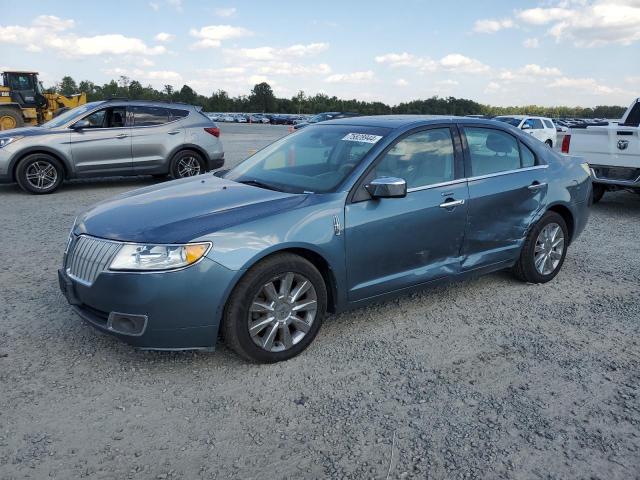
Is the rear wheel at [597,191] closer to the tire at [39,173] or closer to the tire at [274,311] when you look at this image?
the tire at [274,311]

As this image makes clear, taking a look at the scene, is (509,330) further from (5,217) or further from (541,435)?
(5,217)

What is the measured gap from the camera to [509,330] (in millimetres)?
4246

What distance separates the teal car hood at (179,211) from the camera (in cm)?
338

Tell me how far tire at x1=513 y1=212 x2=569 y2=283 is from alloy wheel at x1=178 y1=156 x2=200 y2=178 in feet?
24.6

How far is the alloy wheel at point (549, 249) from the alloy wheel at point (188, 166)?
7.52 m

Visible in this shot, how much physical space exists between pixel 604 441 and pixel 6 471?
2.94m

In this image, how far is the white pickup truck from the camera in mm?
8336

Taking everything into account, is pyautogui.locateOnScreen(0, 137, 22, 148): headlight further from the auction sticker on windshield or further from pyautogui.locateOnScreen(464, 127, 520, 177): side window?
pyautogui.locateOnScreen(464, 127, 520, 177): side window

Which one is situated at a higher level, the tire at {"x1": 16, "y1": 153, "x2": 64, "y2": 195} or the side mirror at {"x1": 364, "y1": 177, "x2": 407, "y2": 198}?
the side mirror at {"x1": 364, "y1": 177, "x2": 407, "y2": 198}

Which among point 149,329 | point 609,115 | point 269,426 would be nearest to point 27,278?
point 149,329

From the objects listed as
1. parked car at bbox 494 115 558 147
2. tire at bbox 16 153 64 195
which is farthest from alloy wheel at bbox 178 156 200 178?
parked car at bbox 494 115 558 147

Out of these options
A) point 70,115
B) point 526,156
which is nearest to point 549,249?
point 526,156

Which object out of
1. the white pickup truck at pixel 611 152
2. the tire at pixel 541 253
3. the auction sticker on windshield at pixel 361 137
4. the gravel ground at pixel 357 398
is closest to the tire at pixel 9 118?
the gravel ground at pixel 357 398

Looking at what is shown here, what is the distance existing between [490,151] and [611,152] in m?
4.92
